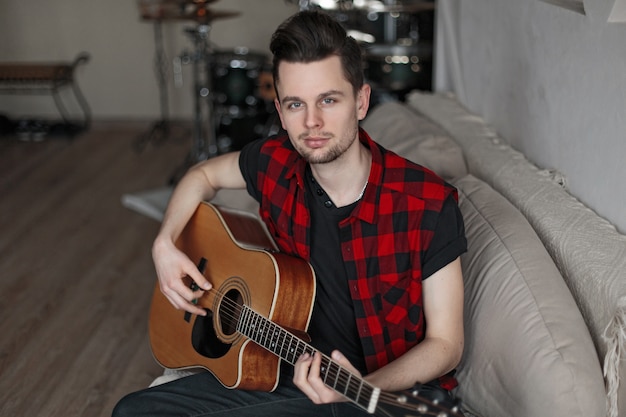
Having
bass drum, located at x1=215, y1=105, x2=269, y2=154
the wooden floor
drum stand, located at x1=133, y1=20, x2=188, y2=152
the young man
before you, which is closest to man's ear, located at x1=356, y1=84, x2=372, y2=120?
the young man

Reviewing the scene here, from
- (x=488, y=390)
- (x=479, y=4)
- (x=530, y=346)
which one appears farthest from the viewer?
(x=479, y=4)

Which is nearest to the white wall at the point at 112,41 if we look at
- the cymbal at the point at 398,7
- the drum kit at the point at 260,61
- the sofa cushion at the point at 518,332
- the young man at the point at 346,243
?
the drum kit at the point at 260,61

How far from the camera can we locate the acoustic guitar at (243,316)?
5.16ft

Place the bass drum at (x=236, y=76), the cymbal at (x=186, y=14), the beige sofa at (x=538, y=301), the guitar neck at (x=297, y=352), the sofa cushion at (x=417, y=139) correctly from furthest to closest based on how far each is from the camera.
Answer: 1. the bass drum at (x=236, y=76)
2. the cymbal at (x=186, y=14)
3. the sofa cushion at (x=417, y=139)
4. the beige sofa at (x=538, y=301)
5. the guitar neck at (x=297, y=352)

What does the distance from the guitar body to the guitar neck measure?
25mm

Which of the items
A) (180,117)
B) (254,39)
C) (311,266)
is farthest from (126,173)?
(311,266)

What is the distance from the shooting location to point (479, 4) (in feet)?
9.22

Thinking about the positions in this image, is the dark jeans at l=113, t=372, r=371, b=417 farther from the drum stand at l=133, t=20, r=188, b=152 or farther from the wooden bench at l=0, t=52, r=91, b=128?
the wooden bench at l=0, t=52, r=91, b=128

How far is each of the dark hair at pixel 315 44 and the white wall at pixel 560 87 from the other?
22.4 inches

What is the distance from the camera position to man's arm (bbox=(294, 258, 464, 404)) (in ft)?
4.86

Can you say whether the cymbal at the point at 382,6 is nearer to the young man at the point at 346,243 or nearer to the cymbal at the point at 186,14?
the cymbal at the point at 186,14

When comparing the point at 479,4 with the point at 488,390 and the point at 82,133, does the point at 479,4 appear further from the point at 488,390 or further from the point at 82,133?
the point at 82,133

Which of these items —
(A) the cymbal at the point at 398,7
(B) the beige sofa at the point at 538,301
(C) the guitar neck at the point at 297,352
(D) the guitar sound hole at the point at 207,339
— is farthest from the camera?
(A) the cymbal at the point at 398,7

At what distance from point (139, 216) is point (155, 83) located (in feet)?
6.52
